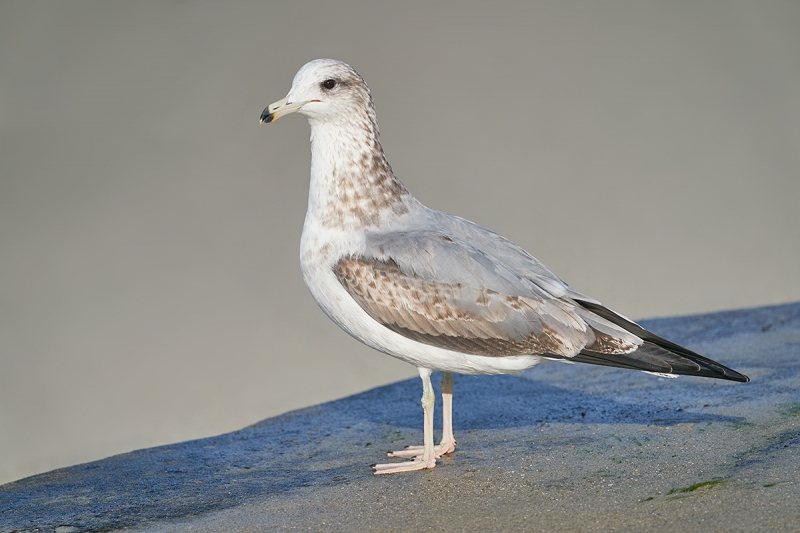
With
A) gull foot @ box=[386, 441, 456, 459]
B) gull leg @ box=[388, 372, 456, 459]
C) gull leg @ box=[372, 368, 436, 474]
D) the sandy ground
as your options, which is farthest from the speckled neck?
the sandy ground

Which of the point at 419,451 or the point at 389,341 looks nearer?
the point at 389,341

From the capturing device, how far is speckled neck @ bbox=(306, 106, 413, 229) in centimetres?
588

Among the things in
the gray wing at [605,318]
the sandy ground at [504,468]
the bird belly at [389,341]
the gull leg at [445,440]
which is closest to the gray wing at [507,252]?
the gray wing at [605,318]

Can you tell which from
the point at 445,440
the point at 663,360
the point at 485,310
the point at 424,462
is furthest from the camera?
the point at 445,440

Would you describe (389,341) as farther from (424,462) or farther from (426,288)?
(424,462)

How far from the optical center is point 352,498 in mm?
5090

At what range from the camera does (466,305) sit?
18.2 feet

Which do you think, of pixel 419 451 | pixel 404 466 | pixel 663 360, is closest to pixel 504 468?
pixel 404 466

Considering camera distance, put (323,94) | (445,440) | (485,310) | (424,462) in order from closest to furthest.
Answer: (485,310), (424,462), (323,94), (445,440)

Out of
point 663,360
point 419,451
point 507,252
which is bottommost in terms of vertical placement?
point 419,451

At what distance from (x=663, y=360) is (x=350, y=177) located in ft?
7.59

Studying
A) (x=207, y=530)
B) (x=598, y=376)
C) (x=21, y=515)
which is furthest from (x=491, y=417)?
(x=21, y=515)

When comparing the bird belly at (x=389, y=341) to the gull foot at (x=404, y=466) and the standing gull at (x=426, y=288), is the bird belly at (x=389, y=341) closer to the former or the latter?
the standing gull at (x=426, y=288)

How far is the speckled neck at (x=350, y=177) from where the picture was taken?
19.3 feet
